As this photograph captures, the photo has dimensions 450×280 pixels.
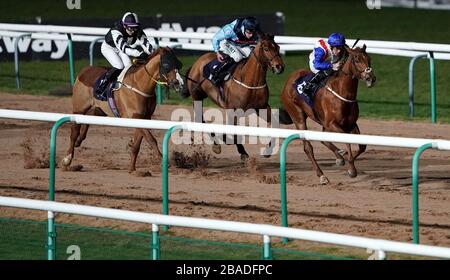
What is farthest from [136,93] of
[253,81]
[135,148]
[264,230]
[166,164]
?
[264,230]

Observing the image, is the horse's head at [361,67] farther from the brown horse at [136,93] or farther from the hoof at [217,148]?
the hoof at [217,148]

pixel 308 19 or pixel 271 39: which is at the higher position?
pixel 308 19

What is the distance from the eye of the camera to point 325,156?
44.2 ft

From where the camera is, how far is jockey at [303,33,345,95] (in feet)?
39.2

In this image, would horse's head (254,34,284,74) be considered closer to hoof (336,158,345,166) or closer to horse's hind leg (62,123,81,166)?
hoof (336,158,345,166)

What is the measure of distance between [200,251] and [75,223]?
305 cm

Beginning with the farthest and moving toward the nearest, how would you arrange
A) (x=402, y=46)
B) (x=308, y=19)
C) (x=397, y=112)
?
(x=308, y=19) → (x=397, y=112) → (x=402, y=46)

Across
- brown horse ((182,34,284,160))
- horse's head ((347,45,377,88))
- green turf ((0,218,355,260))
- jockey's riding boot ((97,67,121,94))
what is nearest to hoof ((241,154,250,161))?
brown horse ((182,34,284,160))

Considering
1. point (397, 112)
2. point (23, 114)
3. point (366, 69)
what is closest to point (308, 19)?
point (397, 112)

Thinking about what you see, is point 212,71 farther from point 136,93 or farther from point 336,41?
point 336,41

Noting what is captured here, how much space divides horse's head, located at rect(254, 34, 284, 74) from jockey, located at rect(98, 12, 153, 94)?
1076mm

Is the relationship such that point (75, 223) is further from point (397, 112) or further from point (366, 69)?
point (397, 112)

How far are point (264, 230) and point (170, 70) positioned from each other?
552cm

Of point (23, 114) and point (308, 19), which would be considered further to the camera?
point (308, 19)
